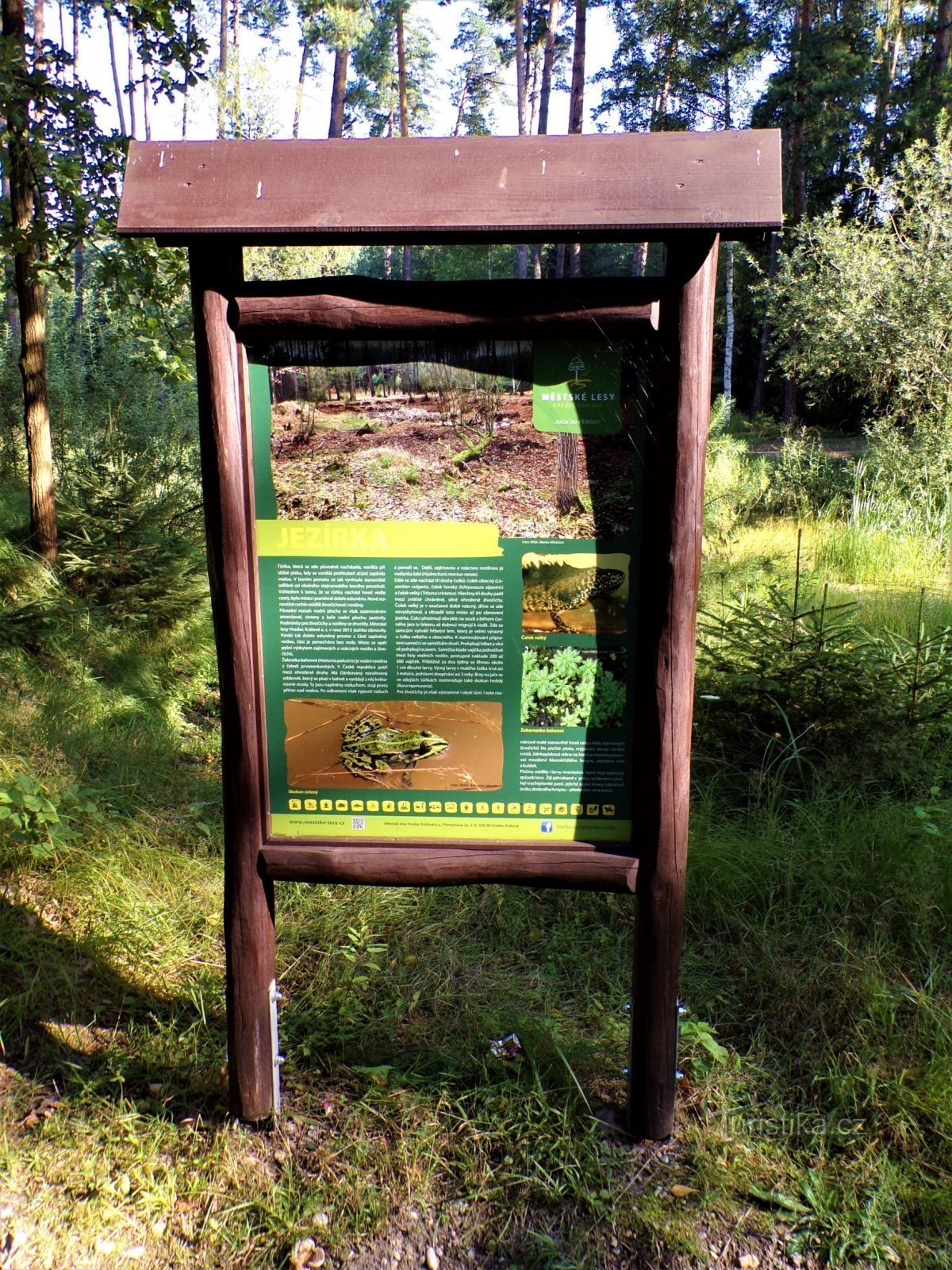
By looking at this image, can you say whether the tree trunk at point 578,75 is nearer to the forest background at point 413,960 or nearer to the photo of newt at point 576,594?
the forest background at point 413,960

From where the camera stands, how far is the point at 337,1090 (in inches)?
108

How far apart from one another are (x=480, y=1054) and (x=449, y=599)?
1.55 meters

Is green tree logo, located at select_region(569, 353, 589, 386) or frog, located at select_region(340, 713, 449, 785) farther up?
green tree logo, located at select_region(569, 353, 589, 386)

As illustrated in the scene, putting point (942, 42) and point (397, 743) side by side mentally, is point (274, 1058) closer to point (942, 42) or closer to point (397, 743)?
point (397, 743)

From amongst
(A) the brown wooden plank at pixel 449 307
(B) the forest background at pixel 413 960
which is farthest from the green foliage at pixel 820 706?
(A) the brown wooden plank at pixel 449 307

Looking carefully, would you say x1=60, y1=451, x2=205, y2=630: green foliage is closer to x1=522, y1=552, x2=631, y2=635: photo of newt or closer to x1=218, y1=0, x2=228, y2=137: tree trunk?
x1=522, y1=552, x2=631, y2=635: photo of newt

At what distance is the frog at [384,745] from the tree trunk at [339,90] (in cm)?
2801

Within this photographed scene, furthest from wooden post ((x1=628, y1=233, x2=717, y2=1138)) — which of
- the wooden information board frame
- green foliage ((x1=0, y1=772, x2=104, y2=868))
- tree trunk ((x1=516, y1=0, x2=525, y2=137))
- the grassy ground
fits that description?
tree trunk ((x1=516, y1=0, x2=525, y2=137))

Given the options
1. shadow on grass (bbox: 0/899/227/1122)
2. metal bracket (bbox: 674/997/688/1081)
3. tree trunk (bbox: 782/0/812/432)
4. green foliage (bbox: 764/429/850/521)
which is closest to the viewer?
metal bracket (bbox: 674/997/688/1081)

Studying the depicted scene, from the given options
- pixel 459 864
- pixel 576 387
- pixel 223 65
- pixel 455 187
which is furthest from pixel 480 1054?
pixel 223 65

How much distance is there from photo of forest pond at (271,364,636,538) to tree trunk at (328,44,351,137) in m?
27.7

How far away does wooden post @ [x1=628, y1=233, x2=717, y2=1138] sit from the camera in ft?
7.02

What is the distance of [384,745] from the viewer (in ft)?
7.88

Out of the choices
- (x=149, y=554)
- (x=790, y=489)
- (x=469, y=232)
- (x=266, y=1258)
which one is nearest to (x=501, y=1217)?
(x=266, y=1258)
